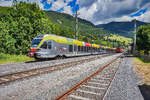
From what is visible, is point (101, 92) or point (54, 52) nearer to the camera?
point (101, 92)

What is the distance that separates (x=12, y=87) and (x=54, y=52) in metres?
11.1

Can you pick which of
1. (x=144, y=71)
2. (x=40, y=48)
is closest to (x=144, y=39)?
(x=144, y=71)

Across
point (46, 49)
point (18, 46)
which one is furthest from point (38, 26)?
point (46, 49)

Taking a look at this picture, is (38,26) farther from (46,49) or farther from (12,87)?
(12,87)

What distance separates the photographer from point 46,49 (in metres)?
15.6

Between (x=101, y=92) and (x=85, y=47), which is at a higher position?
(x=85, y=47)

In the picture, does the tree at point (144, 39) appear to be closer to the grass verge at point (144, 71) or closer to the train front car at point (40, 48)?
the grass verge at point (144, 71)

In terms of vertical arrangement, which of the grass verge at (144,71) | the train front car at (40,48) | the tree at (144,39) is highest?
the tree at (144,39)

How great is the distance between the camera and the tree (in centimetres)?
3734

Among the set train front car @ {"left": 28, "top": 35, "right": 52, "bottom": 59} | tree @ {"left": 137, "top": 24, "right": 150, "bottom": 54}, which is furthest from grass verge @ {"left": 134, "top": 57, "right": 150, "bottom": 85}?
tree @ {"left": 137, "top": 24, "right": 150, "bottom": 54}

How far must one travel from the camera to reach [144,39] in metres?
38.8

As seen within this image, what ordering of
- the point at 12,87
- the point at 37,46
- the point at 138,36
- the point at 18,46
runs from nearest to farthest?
the point at 12,87 < the point at 37,46 < the point at 18,46 < the point at 138,36

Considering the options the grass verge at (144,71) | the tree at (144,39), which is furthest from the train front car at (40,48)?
the tree at (144,39)

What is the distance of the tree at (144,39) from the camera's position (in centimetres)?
3734
